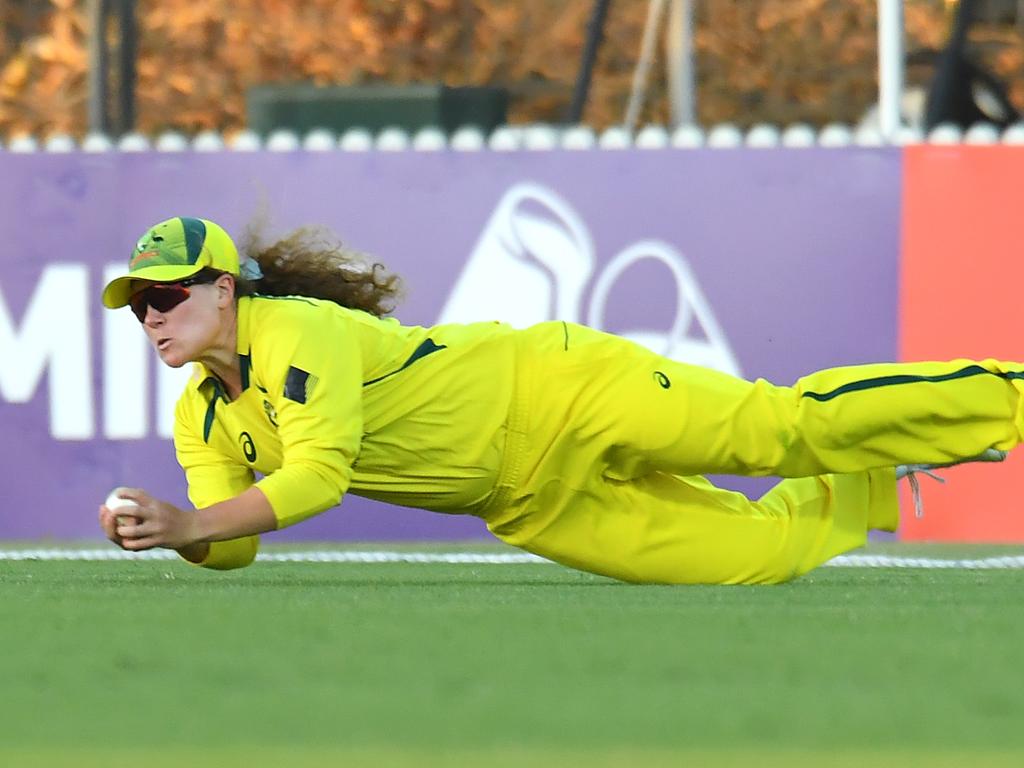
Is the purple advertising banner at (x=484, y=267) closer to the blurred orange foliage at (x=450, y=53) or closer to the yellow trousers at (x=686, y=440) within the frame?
the yellow trousers at (x=686, y=440)

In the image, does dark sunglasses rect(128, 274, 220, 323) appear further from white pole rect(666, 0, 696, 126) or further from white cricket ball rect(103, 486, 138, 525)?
white pole rect(666, 0, 696, 126)

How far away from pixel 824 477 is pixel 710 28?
13.5 meters

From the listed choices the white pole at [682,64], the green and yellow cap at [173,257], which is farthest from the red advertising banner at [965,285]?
the white pole at [682,64]

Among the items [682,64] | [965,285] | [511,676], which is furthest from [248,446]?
[682,64]

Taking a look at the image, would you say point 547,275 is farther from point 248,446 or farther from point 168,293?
point 168,293

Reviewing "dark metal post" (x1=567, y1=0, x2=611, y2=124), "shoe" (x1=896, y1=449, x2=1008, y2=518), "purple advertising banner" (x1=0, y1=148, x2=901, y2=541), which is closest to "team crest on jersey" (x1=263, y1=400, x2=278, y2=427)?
"shoe" (x1=896, y1=449, x2=1008, y2=518)

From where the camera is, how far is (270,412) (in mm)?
5676

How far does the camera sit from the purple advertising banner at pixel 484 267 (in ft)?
29.7

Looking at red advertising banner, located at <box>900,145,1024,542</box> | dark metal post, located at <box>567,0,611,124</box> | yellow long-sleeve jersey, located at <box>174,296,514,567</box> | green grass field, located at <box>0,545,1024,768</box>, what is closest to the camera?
green grass field, located at <box>0,545,1024,768</box>

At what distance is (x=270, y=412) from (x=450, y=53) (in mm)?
14203

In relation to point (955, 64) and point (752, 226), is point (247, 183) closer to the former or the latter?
point (752, 226)

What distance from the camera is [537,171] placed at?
30.1ft

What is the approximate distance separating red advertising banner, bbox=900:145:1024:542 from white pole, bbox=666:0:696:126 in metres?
5.24

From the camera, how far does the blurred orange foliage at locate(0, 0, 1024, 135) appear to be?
19234 millimetres
